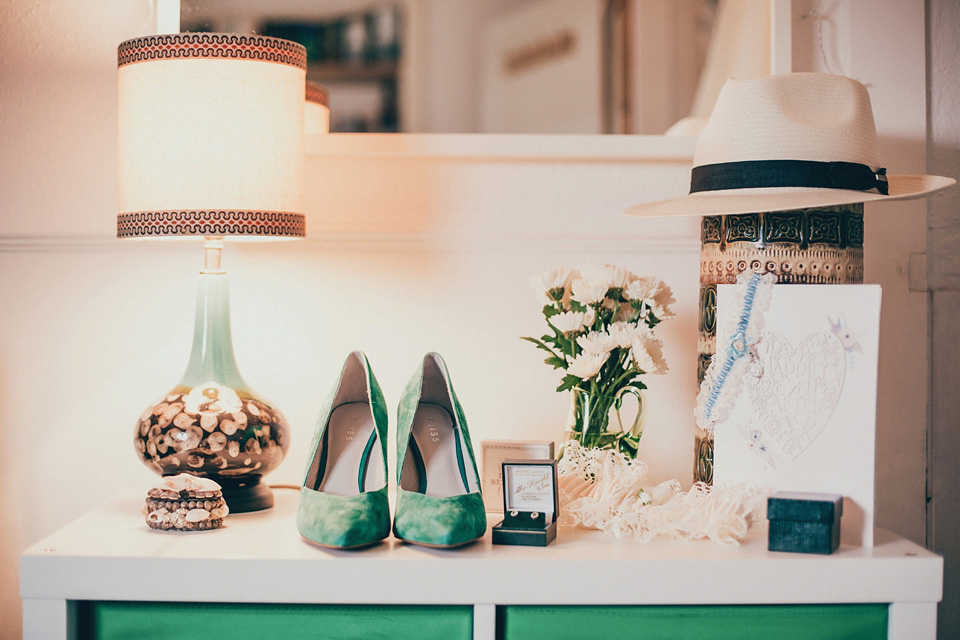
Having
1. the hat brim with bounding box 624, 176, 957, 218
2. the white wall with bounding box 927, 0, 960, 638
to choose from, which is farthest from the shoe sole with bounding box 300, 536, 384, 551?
the white wall with bounding box 927, 0, 960, 638

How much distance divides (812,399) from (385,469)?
531mm

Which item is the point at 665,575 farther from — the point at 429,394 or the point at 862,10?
the point at 862,10

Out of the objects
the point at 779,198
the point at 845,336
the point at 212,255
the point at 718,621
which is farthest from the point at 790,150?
the point at 212,255

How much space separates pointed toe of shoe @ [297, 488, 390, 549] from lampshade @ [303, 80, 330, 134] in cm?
67

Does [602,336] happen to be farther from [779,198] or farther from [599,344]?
[779,198]

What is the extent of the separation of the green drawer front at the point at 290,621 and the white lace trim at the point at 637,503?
0.69 ft

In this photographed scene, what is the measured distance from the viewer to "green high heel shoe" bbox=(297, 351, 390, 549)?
2.89 ft

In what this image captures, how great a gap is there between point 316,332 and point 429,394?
0.37 metres

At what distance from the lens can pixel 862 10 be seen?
4.26 ft

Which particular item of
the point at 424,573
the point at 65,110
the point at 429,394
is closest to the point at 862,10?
the point at 429,394

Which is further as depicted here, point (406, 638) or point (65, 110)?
point (65, 110)

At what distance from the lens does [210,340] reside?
1.12m

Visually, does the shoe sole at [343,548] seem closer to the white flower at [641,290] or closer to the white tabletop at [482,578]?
the white tabletop at [482,578]

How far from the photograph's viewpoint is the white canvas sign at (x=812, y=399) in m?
0.93
